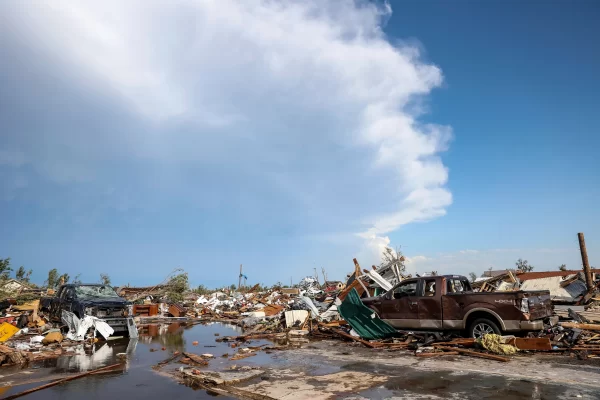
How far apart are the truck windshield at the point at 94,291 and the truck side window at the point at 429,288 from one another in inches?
458

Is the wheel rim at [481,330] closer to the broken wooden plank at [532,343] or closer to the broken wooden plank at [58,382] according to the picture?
the broken wooden plank at [532,343]

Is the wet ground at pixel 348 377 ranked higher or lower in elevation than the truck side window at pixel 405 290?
lower

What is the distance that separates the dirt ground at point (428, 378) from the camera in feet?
19.2

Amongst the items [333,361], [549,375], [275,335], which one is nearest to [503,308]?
[549,375]

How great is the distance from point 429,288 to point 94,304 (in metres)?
10.8

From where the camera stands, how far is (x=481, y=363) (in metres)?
7.86

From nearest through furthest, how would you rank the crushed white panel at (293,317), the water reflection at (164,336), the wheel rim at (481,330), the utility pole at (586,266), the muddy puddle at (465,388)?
the muddy puddle at (465,388), the wheel rim at (481,330), the water reflection at (164,336), the crushed white panel at (293,317), the utility pole at (586,266)

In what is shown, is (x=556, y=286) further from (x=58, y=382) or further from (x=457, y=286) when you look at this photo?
(x=58, y=382)

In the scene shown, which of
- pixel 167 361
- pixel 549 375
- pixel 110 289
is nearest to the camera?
pixel 549 375


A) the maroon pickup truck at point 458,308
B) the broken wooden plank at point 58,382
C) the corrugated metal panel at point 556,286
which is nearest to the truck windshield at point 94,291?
the broken wooden plank at point 58,382

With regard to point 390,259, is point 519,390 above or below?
below

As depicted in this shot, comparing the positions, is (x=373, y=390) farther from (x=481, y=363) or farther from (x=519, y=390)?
(x=481, y=363)

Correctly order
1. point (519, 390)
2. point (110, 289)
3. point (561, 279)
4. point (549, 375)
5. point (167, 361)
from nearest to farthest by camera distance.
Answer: point (519, 390) → point (549, 375) → point (167, 361) → point (110, 289) → point (561, 279)

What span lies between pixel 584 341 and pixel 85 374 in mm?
11479
